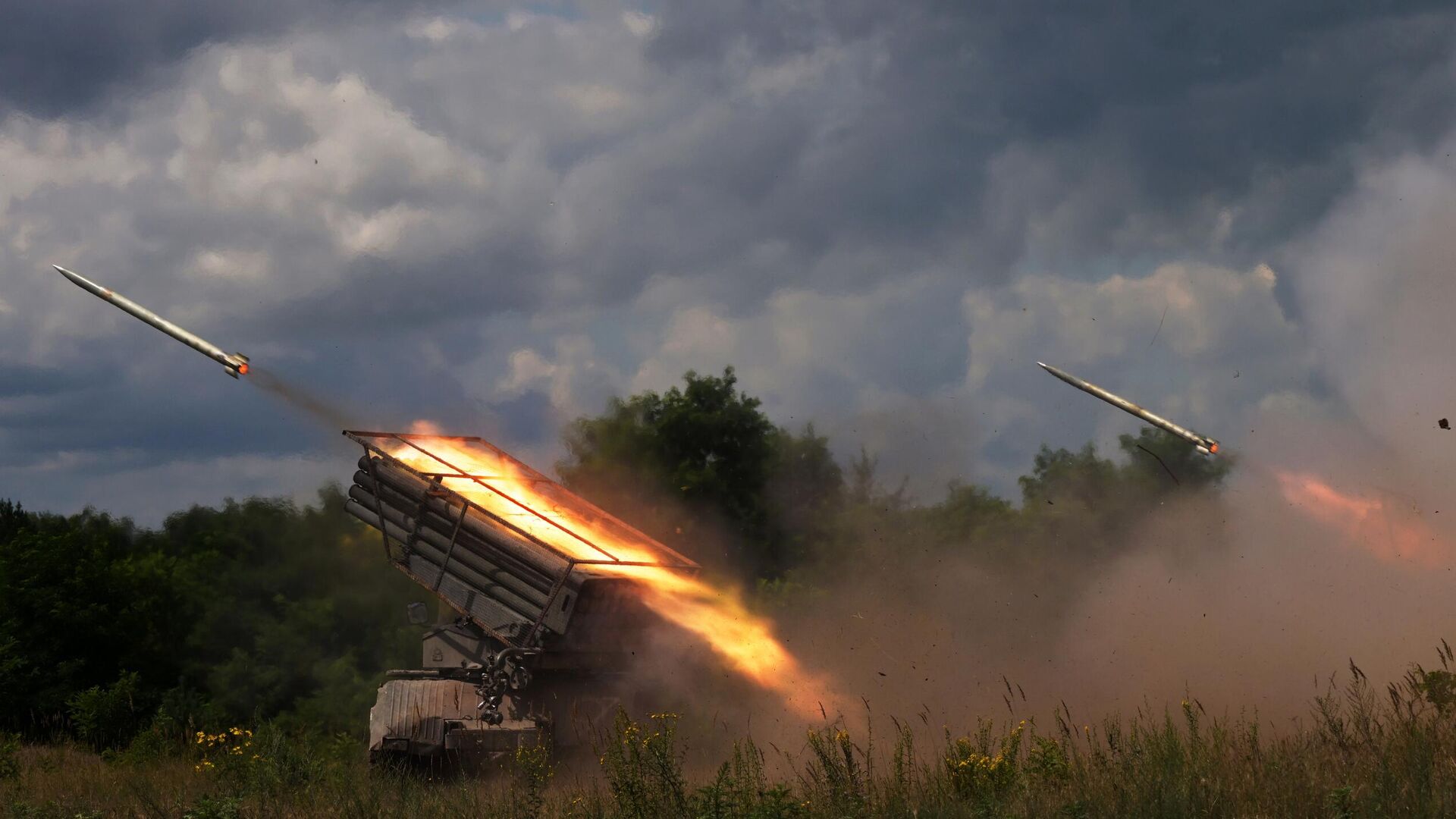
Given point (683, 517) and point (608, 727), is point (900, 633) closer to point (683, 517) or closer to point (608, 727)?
point (608, 727)

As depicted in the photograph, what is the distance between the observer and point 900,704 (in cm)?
1781

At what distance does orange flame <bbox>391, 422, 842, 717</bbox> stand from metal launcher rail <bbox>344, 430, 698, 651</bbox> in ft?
0.10

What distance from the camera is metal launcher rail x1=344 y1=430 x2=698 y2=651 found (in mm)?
14594

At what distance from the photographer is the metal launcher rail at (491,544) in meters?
14.6

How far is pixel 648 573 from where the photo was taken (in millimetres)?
15453

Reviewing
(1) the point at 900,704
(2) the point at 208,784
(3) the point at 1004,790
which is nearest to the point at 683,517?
(1) the point at 900,704

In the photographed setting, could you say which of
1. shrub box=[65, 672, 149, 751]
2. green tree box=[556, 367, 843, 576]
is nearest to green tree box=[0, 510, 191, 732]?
shrub box=[65, 672, 149, 751]

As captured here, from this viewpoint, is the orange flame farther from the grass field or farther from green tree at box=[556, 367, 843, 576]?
green tree at box=[556, 367, 843, 576]

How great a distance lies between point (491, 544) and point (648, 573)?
1.83 metres

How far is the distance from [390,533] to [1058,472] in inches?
731

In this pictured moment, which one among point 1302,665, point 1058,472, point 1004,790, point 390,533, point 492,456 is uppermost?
point 1058,472

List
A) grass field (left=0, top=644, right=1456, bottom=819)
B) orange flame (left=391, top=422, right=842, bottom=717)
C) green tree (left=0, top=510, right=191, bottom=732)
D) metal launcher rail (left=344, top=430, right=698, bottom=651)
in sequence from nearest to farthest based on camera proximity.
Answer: grass field (left=0, top=644, right=1456, bottom=819)
metal launcher rail (left=344, top=430, right=698, bottom=651)
orange flame (left=391, top=422, right=842, bottom=717)
green tree (left=0, top=510, right=191, bottom=732)

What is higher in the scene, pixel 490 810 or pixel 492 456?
pixel 492 456

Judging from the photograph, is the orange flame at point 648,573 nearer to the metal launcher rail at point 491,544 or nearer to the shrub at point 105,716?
the metal launcher rail at point 491,544
